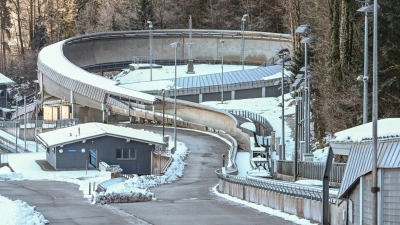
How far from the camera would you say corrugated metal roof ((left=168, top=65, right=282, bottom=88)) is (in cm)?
8944

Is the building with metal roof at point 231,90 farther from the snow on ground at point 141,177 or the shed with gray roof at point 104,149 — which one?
the shed with gray roof at point 104,149

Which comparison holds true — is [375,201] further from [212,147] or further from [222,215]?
[212,147]

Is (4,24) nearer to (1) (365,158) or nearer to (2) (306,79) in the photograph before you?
(2) (306,79)

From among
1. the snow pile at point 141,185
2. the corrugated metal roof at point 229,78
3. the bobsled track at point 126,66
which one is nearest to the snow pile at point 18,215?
the snow pile at point 141,185

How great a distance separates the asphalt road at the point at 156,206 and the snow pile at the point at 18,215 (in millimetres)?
619

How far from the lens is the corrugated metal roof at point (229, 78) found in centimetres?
8944

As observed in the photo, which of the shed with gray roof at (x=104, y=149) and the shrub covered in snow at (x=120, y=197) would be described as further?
the shed with gray roof at (x=104, y=149)

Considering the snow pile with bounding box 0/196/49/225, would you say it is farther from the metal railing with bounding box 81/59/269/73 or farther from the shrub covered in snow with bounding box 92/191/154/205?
the metal railing with bounding box 81/59/269/73

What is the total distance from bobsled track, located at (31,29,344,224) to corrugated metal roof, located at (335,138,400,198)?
3.80ft

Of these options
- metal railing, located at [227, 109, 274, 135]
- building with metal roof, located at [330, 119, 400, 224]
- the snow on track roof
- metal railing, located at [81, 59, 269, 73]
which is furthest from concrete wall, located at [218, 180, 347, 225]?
metal railing, located at [81, 59, 269, 73]

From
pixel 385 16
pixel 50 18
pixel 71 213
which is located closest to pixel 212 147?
pixel 385 16

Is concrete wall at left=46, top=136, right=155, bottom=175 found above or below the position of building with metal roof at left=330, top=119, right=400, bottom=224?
below

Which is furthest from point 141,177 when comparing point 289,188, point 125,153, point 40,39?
point 40,39

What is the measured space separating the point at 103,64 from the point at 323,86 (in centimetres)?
5923
